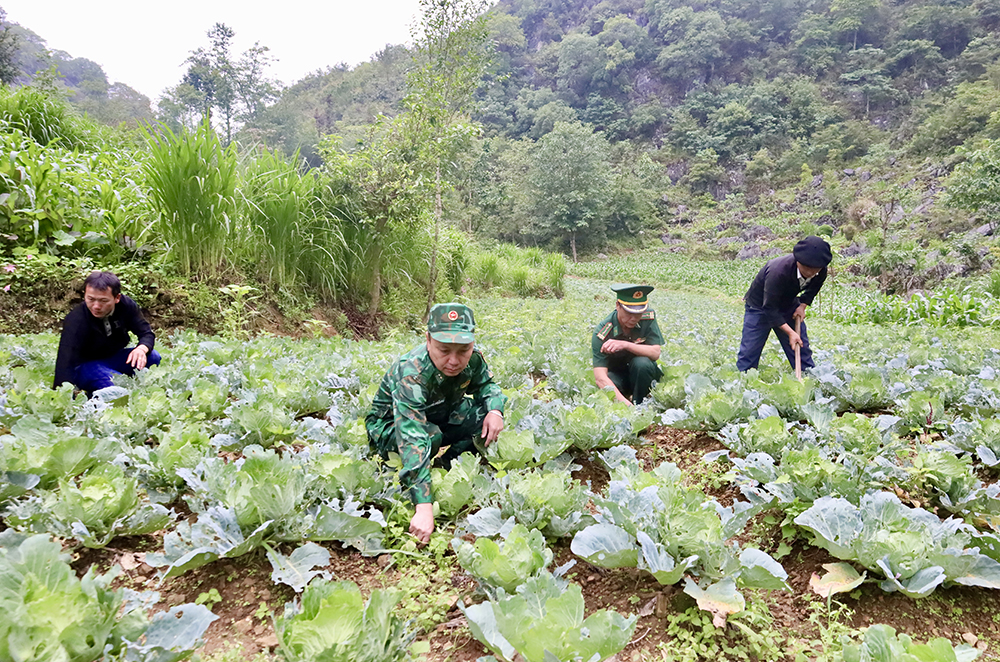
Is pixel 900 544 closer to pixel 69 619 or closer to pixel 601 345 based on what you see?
pixel 69 619

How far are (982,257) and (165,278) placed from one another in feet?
76.8

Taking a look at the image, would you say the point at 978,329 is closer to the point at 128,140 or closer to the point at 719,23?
the point at 128,140

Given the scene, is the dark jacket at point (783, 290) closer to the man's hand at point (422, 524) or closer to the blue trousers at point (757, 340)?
the blue trousers at point (757, 340)

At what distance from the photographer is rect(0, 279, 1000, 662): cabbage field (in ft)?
3.77

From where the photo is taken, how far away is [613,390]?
3520 millimetres

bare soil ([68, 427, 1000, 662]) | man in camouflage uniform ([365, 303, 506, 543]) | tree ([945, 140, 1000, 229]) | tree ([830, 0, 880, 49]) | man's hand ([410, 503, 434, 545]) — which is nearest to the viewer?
bare soil ([68, 427, 1000, 662])

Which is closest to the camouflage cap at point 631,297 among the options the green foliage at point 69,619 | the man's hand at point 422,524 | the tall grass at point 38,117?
the man's hand at point 422,524

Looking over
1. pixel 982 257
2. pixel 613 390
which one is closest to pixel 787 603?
pixel 613 390

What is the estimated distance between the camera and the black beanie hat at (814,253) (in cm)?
378

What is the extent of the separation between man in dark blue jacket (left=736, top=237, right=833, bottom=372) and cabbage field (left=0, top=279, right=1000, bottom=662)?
133 centimetres

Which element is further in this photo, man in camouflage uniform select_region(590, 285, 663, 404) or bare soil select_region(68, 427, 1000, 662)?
man in camouflage uniform select_region(590, 285, 663, 404)

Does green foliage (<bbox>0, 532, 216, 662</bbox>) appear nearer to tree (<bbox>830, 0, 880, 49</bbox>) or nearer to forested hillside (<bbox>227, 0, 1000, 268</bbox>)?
forested hillside (<bbox>227, 0, 1000, 268</bbox>)

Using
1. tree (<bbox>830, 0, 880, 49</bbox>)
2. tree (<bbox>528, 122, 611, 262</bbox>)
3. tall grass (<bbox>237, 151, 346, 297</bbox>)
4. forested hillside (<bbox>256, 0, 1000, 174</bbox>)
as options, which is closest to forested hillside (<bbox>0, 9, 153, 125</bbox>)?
tall grass (<bbox>237, 151, 346, 297</bbox>)

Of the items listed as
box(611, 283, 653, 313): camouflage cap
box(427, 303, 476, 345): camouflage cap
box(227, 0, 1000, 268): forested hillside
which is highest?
box(227, 0, 1000, 268): forested hillside
